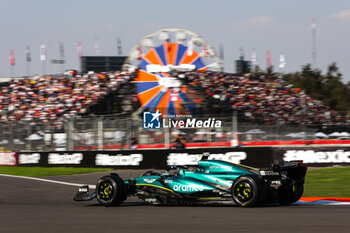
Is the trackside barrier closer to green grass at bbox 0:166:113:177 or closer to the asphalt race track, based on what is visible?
green grass at bbox 0:166:113:177

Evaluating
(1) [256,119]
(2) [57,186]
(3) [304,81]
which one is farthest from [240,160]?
(3) [304,81]

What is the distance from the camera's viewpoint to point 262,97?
1382 inches

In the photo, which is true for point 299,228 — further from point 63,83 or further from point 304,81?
point 304,81

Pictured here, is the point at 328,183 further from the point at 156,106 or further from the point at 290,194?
the point at 156,106

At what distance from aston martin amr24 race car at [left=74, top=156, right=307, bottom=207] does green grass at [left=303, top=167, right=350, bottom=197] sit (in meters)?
2.85

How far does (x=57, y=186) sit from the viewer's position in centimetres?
1573

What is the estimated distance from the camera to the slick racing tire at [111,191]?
32.2ft

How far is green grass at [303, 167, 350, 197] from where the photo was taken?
12.2 meters

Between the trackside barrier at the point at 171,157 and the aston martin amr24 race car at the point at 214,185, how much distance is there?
1048 centimetres

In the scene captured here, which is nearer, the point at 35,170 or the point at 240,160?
the point at 240,160

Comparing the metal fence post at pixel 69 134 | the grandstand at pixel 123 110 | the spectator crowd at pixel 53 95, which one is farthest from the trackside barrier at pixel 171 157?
the spectator crowd at pixel 53 95

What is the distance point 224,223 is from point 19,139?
757 inches

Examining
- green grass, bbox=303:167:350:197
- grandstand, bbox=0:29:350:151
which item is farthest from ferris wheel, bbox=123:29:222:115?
green grass, bbox=303:167:350:197

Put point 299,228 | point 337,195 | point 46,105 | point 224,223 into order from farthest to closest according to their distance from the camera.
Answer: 1. point 46,105
2. point 337,195
3. point 224,223
4. point 299,228
